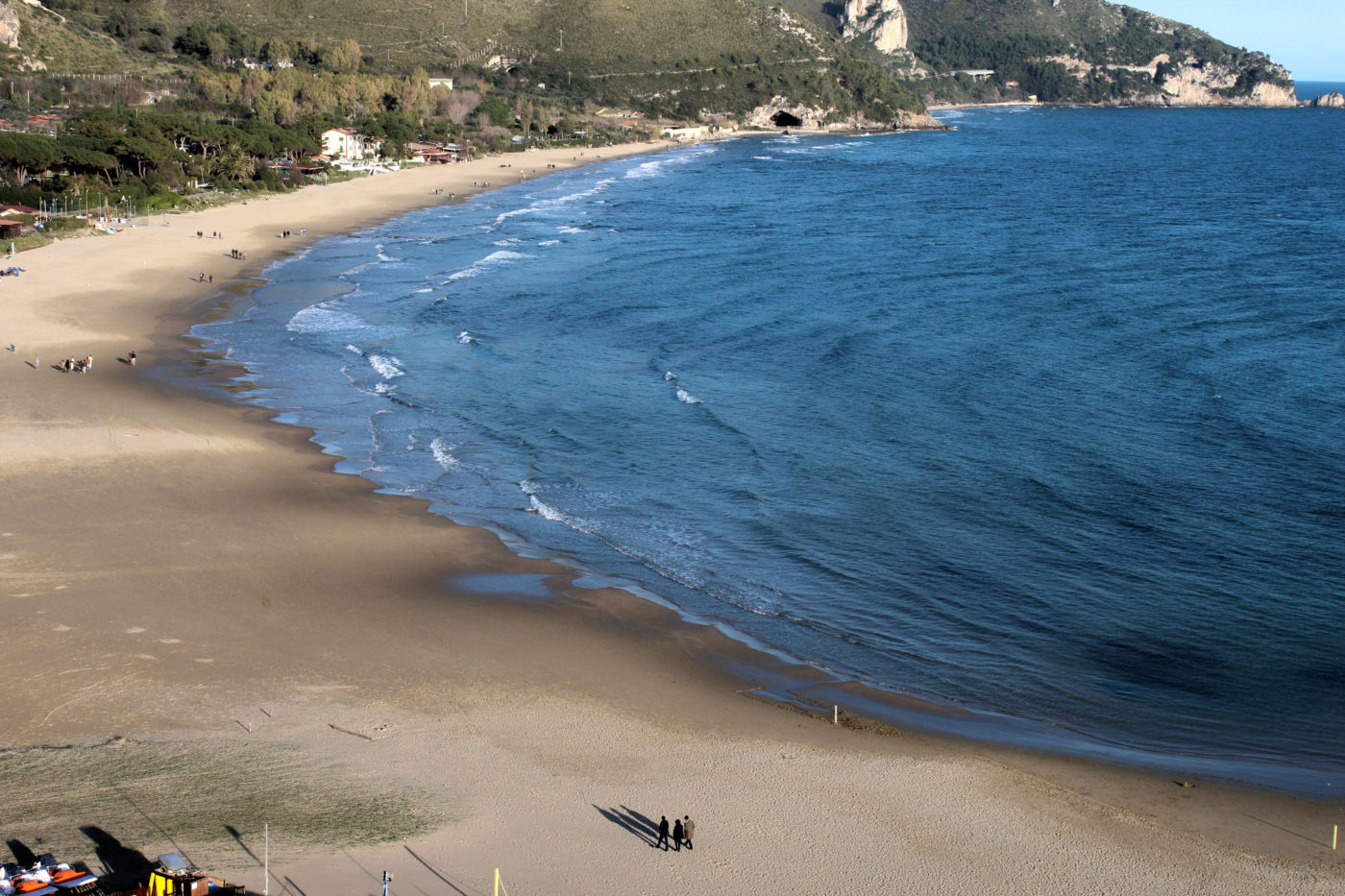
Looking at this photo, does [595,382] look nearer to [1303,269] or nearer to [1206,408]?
[1206,408]

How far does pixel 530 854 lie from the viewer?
55.1ft

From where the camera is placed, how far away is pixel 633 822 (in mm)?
17875

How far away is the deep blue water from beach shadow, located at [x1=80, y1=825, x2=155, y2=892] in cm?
1321

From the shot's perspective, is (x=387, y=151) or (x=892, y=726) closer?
(x=892, y=726)

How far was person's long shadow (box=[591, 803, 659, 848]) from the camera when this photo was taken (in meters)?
17.5

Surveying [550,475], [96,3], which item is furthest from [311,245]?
[96,3]

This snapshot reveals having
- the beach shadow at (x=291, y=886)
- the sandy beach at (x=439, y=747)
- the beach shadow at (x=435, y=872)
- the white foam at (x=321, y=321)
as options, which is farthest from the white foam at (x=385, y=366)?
the beach shadow at (x=291, y=886)

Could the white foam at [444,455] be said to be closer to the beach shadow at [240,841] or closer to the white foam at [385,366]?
the white foam at [385,366]

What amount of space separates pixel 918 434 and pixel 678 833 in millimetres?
22513

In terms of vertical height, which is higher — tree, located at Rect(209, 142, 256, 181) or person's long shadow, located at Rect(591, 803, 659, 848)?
tree, located at Rect(209, 142, 256, 181)

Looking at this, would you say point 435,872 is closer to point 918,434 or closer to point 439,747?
point 439,747

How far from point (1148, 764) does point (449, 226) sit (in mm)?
71604

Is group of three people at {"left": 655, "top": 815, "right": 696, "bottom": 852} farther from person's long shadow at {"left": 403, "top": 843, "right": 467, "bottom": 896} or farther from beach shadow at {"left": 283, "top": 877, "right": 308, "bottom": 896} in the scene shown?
beach shadow at {"left": 283, "top": 877, "right": 308, "bottom": 896}

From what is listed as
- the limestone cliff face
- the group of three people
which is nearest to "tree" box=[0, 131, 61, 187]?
the limestone cliff face
